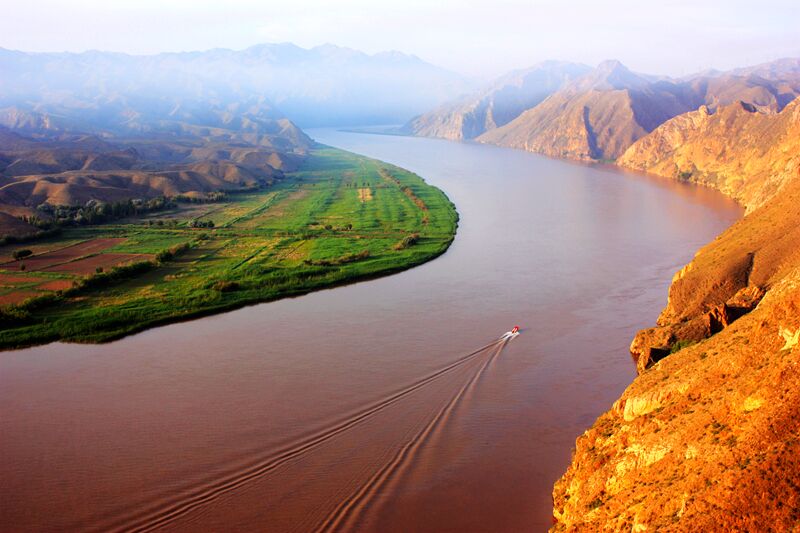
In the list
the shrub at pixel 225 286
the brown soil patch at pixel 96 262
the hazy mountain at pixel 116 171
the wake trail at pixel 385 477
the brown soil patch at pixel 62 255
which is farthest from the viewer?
→ the hazy mountain at pixel 116 171

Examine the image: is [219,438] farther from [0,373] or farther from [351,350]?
[0,373]

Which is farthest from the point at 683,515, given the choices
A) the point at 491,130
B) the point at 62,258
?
the point at 491,130

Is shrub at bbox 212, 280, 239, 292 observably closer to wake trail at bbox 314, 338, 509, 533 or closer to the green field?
the green field

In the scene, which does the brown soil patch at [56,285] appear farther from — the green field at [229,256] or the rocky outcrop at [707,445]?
the rocky outcrop at [707,445]

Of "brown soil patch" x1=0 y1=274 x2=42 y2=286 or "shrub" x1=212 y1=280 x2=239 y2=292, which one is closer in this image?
"shrub" x1=212 y1=280 x2=239 y2=292

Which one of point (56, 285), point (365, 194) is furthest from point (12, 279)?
point (365, 194)

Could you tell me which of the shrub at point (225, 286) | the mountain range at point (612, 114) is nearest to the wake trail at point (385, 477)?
the shrub at point (225, 286)

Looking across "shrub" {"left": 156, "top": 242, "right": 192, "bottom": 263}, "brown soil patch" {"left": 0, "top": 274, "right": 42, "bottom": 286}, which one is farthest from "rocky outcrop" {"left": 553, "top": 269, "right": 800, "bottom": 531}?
"brown soil patch" {"left": 0, "top": 274, "right": 42, "bottom": 286}
